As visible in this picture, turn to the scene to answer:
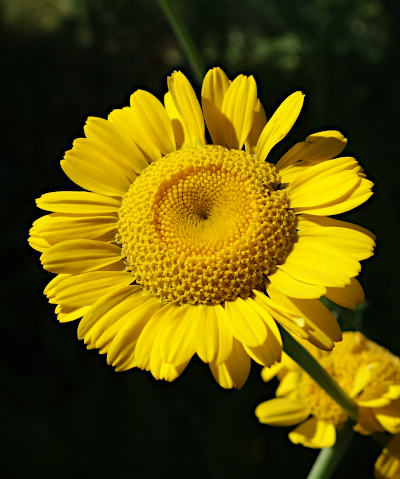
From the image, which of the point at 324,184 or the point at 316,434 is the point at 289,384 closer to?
the point at 316,434

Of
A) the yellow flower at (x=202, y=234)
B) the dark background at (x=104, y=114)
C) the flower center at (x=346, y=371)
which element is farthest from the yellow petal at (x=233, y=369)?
the dark background at (x=104, y=114)

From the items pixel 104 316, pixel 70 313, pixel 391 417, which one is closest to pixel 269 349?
pixel 104 316

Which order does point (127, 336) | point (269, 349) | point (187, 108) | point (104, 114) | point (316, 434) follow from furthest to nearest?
point (104, 114)
point (316, 434)
point (187, 108)
point (127, 336)
point (269, 349)

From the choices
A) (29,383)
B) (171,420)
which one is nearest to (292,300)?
(171,420)

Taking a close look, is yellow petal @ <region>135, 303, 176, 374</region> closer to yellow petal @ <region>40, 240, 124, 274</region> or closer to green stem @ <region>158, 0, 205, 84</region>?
yellow petal @ <region>40, 240, 124, 274</region>

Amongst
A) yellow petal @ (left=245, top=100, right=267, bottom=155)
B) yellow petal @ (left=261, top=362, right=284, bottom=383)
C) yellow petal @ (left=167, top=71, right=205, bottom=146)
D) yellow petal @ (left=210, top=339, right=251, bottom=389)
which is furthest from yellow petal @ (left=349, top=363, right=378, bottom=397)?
yellow petal @ (left=167, top=71, right=205, bottom=146)

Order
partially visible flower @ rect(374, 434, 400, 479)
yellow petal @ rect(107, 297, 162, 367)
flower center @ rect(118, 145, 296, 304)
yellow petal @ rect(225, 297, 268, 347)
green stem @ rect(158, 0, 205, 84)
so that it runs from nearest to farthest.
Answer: yellow petal @ rect(225, 297, 268, 347)
yellow petal @ rect(107, 297, 162, 367)
flower center @ rect(118, 145, 296, 304)
partially visible flower @ rect(374, 434, 400, 479)
green stem @ rect(158, 0, 205, 84)

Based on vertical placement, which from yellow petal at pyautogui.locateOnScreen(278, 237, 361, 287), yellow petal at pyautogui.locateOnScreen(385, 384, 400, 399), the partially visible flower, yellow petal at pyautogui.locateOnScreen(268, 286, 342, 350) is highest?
yellow petal at pyautogui.locateOnScreen(278, 237, 361, 287)
